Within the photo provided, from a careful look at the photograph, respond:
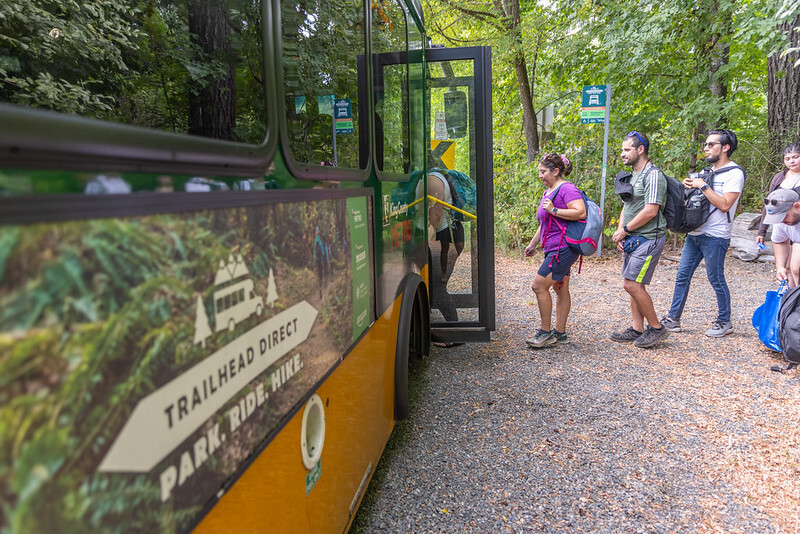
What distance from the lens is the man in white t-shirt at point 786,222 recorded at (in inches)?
190

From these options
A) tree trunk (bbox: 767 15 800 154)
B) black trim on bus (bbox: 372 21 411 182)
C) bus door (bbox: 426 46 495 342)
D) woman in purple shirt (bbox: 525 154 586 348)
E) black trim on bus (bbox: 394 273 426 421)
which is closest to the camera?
black trim on bus (bbox: 372 21 411 182)

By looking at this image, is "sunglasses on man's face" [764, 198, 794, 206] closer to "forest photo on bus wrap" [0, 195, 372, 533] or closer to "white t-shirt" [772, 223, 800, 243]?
"white t-shirt" [772, 223, 800, 243]

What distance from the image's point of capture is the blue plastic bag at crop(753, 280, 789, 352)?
4344mm

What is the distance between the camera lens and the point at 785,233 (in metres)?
5.14

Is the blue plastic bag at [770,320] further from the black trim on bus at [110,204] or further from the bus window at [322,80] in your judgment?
the black trim on bus at [110,204]

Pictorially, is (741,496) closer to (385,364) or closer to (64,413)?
(385,364)

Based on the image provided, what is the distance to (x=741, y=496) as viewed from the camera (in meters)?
2.60

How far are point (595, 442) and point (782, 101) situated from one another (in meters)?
7.98

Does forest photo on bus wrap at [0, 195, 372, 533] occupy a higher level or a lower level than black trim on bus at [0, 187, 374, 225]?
lower

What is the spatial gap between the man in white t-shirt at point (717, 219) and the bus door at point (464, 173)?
1927 millimetres

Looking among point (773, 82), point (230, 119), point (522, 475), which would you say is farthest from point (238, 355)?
point (773, 82)

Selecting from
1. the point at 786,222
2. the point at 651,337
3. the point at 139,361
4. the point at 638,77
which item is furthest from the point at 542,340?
the point at 638,77

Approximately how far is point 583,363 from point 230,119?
3.93 meters

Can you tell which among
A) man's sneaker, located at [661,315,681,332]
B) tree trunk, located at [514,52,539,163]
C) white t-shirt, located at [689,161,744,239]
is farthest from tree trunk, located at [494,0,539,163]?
white t-shirt, located at [689,161,744,239]
